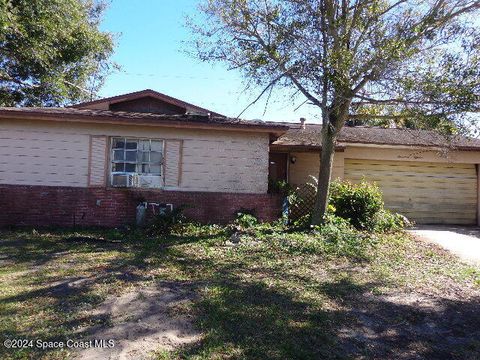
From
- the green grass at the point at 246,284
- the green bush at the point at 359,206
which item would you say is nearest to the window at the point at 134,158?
the green grass at the point at 246,284

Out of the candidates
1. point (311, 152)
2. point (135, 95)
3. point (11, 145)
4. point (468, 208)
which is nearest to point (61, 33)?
point (135, 95)

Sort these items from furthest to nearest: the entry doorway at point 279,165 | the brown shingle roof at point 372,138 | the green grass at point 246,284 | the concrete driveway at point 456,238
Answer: the entry doorway at point 279,165 → the brown shingle roof at point 372,138 → the concrete driveway at point 456,238 → the green grass at point 246,284

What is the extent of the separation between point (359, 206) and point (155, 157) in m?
5.56

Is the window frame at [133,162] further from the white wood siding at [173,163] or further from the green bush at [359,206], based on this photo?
the green bush at [359,206]

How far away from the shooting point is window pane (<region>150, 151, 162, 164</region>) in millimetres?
11094

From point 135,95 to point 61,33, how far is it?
5.85 metres

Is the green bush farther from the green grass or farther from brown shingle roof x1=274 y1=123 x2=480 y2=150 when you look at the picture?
brown shingle roof x1=274 y1=123 x2=480 y2=150

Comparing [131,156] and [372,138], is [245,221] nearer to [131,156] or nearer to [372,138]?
[131,156]

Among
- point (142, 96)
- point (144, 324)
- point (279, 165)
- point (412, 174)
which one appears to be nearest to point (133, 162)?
point (142, 96)

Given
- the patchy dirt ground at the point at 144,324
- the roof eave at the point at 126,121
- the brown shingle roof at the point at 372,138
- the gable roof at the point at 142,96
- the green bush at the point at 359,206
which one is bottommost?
the patchy dirt ground at the point at 144,324

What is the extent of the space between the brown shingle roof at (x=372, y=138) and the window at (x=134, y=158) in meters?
4.11

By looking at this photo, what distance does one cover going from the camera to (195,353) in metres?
3.79

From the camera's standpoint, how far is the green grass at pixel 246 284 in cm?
412

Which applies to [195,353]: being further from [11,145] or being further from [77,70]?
[77,70]
